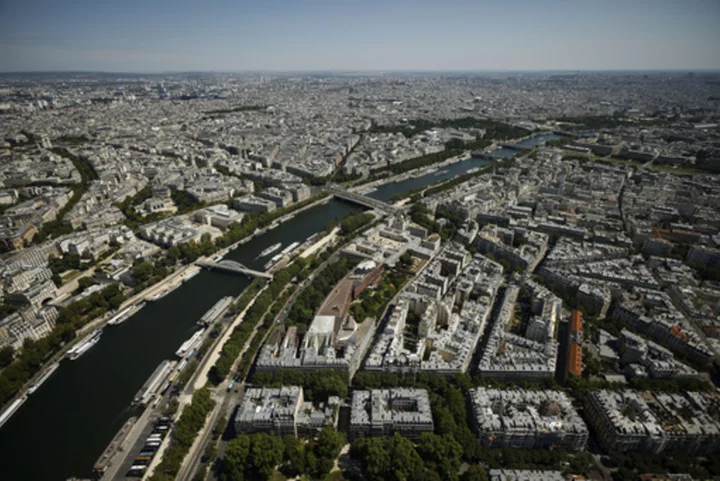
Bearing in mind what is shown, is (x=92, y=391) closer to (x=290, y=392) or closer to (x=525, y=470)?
(x=290, y=392)

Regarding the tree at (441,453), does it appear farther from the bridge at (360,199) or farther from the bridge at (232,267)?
the bridge at (360,199)

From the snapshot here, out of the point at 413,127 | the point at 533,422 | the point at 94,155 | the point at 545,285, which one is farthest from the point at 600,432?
the point at 413,127

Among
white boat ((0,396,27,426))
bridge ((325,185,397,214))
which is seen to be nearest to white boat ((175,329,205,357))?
white boat ((0,396,27,426))

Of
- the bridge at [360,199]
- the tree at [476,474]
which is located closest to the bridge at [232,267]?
the bridge at [360,199]

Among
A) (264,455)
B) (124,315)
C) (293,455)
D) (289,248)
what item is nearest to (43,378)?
(124,315)

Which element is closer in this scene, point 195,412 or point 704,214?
point 195,412

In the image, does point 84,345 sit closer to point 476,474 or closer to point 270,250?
point 270,250
